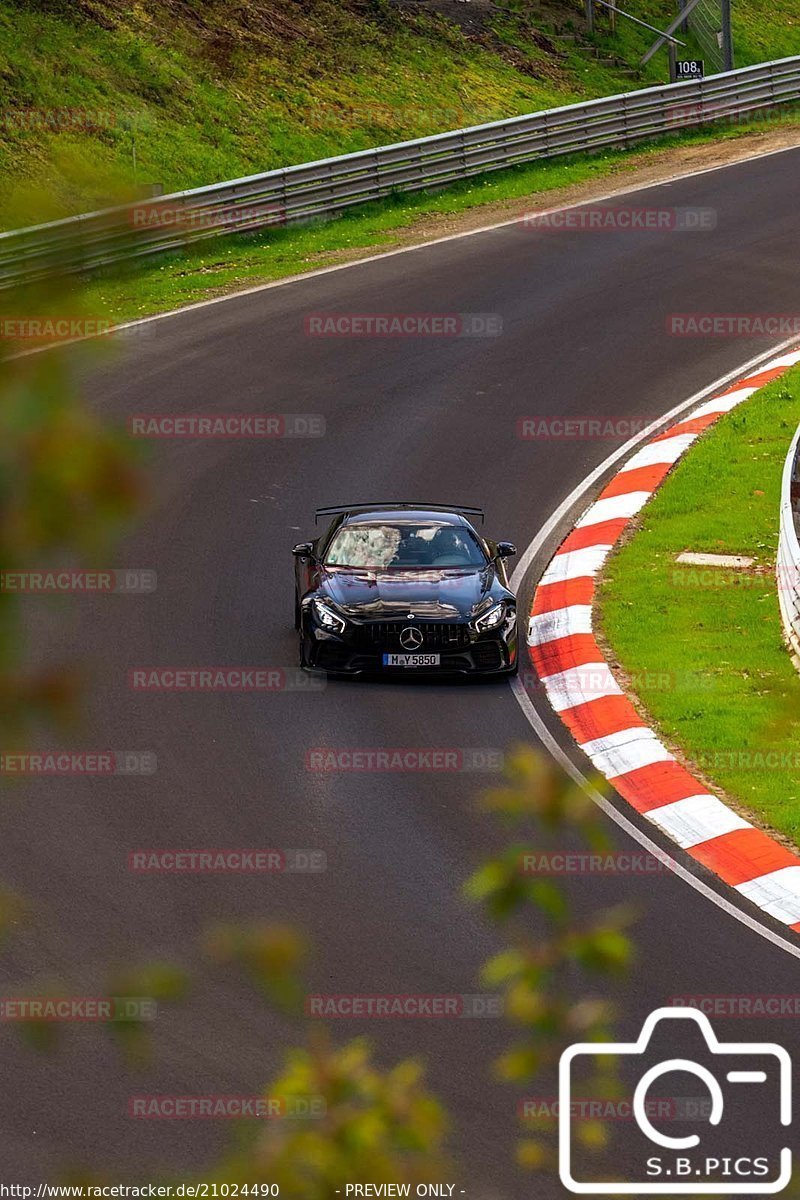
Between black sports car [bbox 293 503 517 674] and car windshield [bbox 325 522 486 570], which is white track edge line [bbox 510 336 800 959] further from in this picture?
car windshield [bbox 325 522 486 570]

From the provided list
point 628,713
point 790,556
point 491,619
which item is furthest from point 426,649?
point 790,556

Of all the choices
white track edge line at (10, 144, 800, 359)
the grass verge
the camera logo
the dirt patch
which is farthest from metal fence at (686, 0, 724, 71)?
the camera logo

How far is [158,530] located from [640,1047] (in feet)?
35.6

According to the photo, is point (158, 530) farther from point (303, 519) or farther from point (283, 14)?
point (283, 14)

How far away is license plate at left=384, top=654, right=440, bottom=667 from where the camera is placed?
14375mm

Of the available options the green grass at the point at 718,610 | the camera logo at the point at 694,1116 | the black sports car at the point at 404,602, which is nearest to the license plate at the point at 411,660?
the black sports car at the point at 404,602

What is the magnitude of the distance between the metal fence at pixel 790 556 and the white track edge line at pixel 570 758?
2.65 m

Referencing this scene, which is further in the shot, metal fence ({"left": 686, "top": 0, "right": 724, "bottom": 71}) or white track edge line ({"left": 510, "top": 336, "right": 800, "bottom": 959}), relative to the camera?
Answer: metal fence ({"left": 686, "top": 0, "right": 724, "bottom": 71})

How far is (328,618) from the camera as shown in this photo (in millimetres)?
14516

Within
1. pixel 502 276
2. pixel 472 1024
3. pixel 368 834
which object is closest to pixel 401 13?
pixel 502 276

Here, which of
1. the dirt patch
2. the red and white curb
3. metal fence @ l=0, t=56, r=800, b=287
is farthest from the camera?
the dirt patch

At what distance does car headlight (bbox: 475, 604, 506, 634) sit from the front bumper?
0.05 m

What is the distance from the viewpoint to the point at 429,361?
23734mm

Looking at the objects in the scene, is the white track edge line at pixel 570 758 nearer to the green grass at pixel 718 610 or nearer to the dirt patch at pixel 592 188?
the green grass at pixel 718 610
